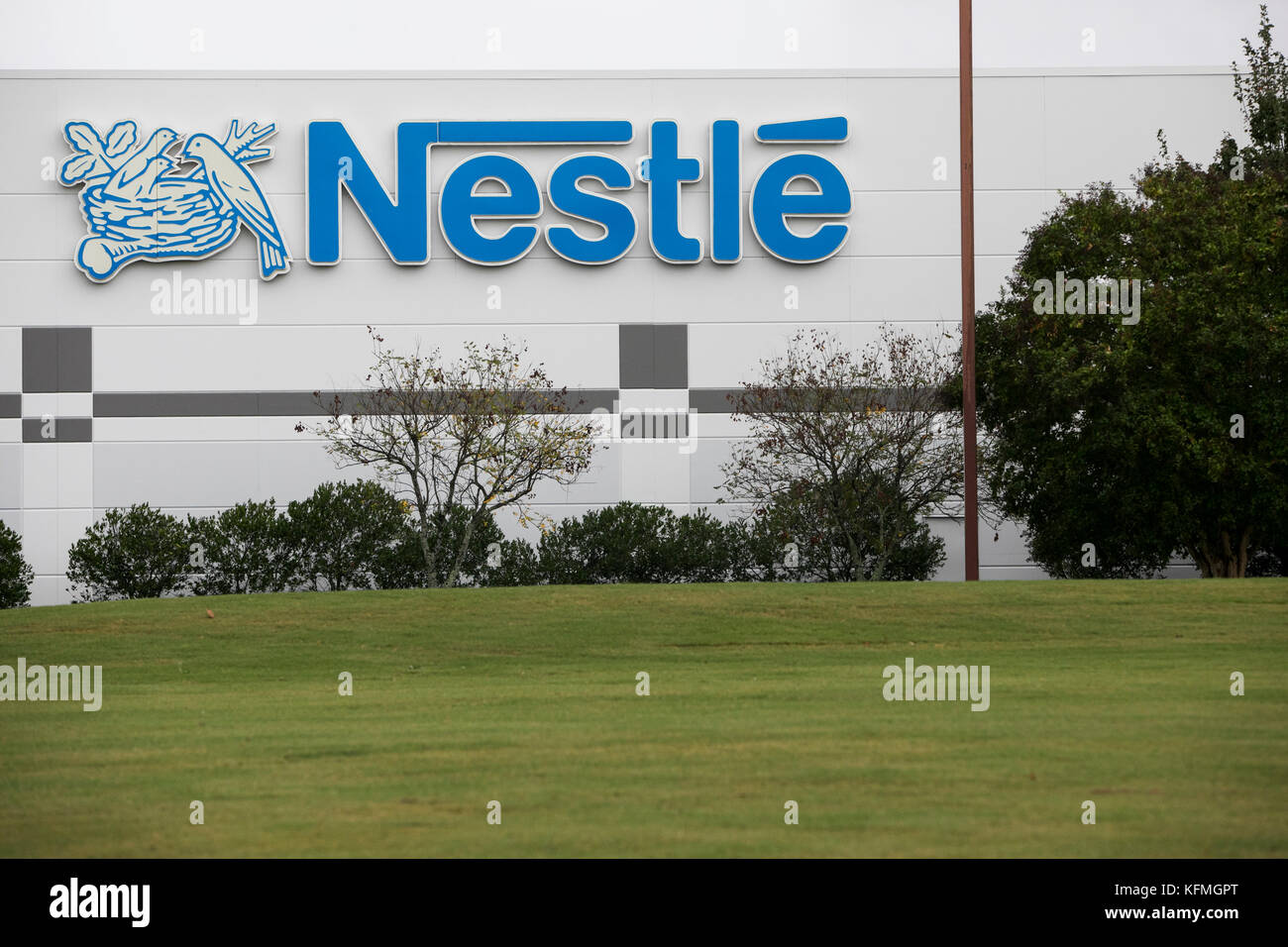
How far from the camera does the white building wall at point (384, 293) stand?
2636 centimetres

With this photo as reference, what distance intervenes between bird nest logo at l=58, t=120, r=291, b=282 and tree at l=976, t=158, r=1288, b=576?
44.9ft

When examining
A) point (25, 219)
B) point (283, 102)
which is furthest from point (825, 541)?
point (25, 219)

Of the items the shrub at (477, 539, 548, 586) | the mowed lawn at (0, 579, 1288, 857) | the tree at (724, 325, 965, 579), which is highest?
the tree at (724, 325, 965, 579)

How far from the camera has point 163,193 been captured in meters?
26.4

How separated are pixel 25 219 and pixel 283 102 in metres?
5.29

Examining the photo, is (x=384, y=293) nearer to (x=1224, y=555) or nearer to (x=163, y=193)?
(x=163, y=193)

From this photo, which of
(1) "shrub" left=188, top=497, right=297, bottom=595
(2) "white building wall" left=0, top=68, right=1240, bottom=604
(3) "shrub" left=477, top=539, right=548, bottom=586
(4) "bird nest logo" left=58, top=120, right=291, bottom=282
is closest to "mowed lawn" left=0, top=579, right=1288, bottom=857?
(1) "shrub" left=188, top=497, right=297, bottom=595

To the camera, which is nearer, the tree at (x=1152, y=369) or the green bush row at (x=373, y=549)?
the tree at (x=1152, y=369)

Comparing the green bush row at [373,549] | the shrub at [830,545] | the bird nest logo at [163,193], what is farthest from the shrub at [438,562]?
the bird nest logo at [163,193]

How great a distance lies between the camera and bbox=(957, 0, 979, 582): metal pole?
1969 cm

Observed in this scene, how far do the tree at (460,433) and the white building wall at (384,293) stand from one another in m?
0.63

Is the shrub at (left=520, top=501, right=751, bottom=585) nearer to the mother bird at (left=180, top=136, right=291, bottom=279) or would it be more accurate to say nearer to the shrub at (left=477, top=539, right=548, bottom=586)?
the shrub at (left=477, top=539, right=548, bottom=586)

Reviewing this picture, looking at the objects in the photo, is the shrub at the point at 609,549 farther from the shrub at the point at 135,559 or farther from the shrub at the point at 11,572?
the shrub at the point at 11,572

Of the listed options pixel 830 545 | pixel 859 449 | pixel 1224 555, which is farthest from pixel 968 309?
pixel 1224 555
